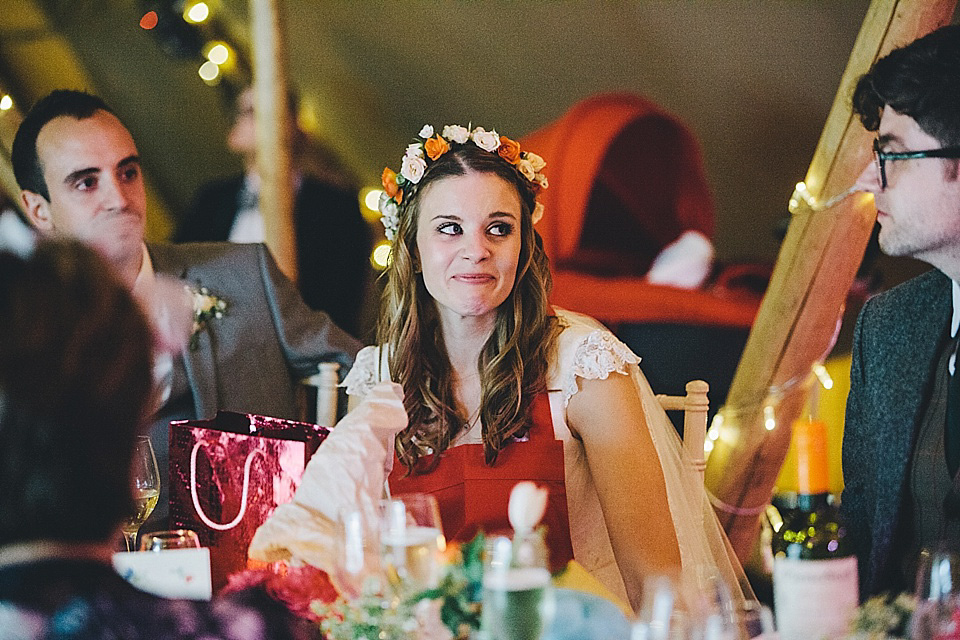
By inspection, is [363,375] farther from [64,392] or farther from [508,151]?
[64,392]

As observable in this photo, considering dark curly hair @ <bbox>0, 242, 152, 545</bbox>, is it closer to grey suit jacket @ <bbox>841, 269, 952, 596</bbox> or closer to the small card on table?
the small card on table

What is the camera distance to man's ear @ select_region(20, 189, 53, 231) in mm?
2643

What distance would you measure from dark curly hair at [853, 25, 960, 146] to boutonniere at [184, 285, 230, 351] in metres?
1.55

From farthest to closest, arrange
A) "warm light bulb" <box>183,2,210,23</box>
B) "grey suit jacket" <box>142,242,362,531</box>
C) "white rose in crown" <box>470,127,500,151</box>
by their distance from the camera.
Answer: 1. "warm light bulb" <box>183,2,210,23</box>
2. "grey suit jacket" <box>142,242,362,531</box>
3. "white rose in crown" <box>470,127,500,151</box>

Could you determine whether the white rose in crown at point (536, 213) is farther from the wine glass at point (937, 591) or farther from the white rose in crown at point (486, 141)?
the wine glass at point (937, 591)

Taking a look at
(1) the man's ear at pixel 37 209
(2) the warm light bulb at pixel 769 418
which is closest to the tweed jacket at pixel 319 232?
(1) the man's ear at pixel 37 209

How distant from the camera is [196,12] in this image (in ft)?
16.8

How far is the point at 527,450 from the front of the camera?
2.10 m

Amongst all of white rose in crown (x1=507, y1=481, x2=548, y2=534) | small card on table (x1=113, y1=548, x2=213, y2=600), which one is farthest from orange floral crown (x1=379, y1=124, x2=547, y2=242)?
white rose in crown (x1=507, y1=481, x2=548, y2=534)

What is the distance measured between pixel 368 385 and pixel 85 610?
1360 mm

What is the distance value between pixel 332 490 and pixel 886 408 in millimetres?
1160

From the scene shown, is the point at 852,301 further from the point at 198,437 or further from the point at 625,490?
the point at 198,437

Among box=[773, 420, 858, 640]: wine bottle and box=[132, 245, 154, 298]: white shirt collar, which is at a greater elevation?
box=[132, 245, 154, 298]: white shirt collar

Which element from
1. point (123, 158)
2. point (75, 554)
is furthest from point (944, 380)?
point (123, 158)
